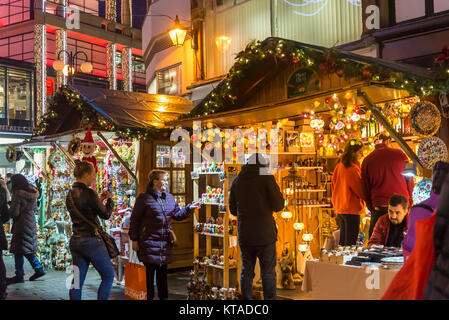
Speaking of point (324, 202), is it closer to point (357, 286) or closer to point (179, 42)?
point (357, 286)

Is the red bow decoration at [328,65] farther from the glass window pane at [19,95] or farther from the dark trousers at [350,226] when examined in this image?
the glass window pane at [19,95]

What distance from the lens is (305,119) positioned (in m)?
8.64

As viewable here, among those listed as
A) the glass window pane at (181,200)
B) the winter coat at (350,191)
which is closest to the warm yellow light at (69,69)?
the glass window pane at (181,200)

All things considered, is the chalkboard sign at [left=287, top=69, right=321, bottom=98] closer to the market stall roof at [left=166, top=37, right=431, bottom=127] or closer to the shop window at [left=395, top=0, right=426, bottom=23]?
the market stall roof at [left=166, top=37, right=431, bottom=127]

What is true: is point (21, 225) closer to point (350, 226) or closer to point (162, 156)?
point (162, 156)

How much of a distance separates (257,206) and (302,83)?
2207mm

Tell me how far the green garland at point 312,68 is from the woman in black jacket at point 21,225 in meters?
Answer: 3.86

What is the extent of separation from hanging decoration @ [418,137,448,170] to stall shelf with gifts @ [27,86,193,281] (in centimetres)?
562

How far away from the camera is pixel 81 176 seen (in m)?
6.05

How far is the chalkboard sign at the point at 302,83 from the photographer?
7113 mm

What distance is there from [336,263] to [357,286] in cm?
34

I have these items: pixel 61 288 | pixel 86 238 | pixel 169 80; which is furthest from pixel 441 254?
pixel 169 80

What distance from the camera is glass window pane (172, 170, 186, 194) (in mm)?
10984

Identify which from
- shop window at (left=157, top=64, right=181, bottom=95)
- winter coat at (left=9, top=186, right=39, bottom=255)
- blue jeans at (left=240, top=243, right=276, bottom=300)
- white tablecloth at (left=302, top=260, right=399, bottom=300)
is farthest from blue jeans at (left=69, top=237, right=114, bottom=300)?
shop window at (left=157, top=64, right=181, bottom=95)
